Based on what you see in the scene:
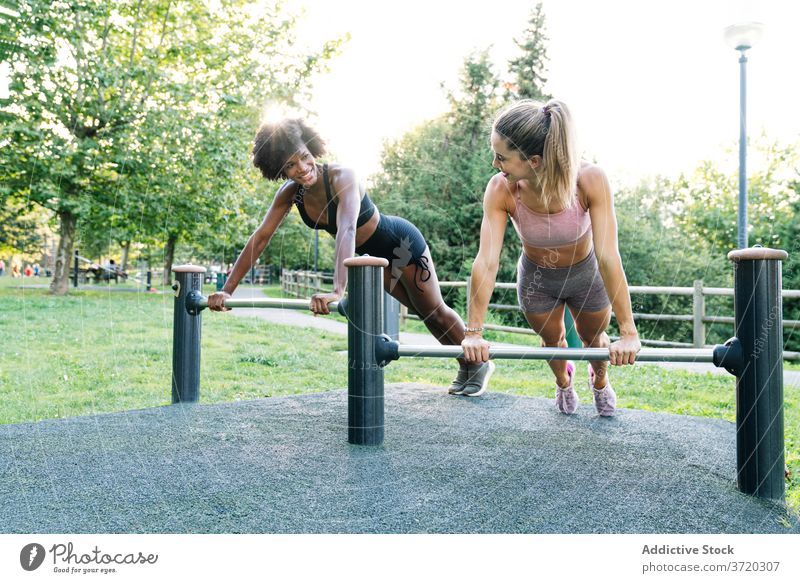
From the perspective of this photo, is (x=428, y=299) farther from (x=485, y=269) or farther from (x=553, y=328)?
(x=485, y=269)

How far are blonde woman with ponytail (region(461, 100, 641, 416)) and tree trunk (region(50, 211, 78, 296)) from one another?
1367 millimetres

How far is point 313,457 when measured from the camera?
1.11 meters

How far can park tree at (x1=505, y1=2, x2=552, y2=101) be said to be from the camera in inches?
59.7

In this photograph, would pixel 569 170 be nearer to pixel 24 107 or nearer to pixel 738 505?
pixel 738 505

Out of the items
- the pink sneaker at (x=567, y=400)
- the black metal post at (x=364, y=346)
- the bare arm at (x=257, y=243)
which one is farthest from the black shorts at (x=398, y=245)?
the pink sneaker at (x=567, y=400)

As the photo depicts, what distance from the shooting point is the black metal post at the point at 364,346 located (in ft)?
3.82

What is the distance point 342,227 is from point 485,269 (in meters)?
0.36

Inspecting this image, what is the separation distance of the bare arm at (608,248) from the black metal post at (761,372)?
17cm

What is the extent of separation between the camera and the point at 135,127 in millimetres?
2252

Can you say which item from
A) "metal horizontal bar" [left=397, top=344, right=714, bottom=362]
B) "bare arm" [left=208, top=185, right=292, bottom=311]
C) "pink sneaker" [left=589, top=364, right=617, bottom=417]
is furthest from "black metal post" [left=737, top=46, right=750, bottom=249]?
"bare arm" [left=208, top=185, right=292, bottom=311]
